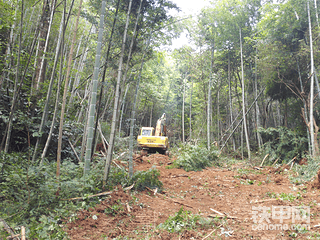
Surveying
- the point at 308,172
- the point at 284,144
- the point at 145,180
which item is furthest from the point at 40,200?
the point at 284,144

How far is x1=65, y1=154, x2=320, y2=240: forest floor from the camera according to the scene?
7.64 ft

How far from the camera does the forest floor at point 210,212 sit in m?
2.33

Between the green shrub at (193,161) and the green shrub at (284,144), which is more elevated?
the green shrub at (284,144)

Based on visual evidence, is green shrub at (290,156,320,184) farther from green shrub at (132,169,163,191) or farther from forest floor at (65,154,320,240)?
green shrub at (132,169,163,191)

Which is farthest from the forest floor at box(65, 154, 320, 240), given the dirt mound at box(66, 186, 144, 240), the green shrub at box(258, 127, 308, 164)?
the green shrub at box(258, 127, 308, 164)

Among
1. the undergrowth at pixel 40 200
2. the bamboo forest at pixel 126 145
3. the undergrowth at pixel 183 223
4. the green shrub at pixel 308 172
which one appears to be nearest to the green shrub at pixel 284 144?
the bamboo forest at pixel 126 145

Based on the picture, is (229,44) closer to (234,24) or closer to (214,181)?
(234,24)

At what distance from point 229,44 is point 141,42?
23.6 ft

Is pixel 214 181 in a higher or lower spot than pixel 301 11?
lower

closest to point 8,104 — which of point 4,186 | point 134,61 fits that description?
point 4,186

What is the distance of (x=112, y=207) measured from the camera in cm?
284

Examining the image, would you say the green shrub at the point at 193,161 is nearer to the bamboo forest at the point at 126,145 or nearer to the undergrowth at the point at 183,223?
the bamboo forest at the point at 126,145

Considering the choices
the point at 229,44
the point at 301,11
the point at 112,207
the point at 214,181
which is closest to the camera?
the point at 112,207

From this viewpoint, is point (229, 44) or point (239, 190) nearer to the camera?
point (239, 190)
